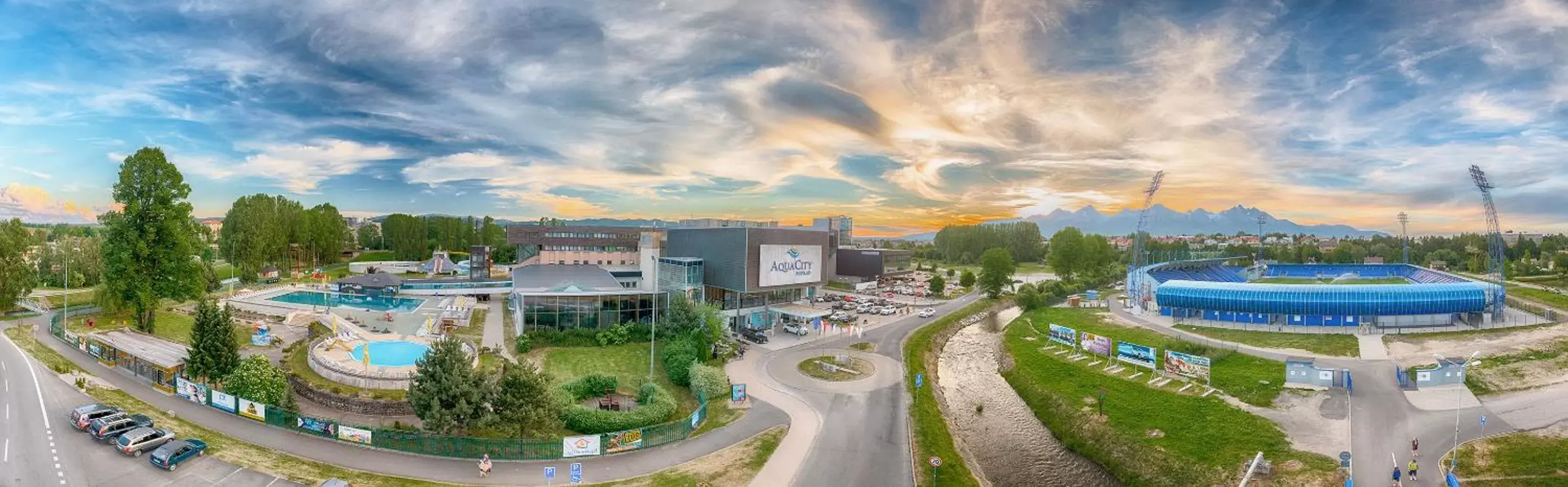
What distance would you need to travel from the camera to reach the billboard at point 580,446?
2584cm

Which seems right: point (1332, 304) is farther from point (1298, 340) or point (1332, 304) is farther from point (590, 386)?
point (590, 386)

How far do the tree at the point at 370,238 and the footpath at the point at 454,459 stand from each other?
131118 millimetres

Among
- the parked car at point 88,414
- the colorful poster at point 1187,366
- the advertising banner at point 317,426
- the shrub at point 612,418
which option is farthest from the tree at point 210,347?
the colorful poster at point 1187,366

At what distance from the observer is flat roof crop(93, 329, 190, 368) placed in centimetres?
3897

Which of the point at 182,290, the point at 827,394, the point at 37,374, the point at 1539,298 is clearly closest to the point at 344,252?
the point at 182,290

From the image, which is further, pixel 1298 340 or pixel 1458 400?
pixel 1298 340

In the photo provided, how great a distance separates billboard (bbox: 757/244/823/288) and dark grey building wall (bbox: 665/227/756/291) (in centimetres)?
172

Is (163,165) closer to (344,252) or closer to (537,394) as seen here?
(537,394)

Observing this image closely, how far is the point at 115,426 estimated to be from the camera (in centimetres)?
2666

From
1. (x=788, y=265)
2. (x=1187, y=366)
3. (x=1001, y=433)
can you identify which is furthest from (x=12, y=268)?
(x=1187, y=366)

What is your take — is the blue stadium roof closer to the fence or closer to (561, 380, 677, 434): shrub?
the fence

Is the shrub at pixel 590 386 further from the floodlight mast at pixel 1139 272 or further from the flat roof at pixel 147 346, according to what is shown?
the floodlight mast at pixel 1139 272

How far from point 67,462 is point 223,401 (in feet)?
21.2

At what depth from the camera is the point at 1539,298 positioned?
7050 centimetres
